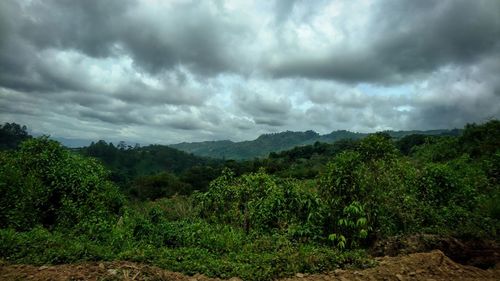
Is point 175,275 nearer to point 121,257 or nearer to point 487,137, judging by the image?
point 121,257

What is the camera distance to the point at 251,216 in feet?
36.0

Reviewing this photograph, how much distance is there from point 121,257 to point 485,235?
26.9 feet

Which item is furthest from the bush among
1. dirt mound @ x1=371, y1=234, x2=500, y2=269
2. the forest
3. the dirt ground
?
dirt mound @ x1=371, y1=234, x2=500, y2=269

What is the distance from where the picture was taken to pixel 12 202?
33.4 feet

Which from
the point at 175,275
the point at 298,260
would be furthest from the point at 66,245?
the point at 298,260

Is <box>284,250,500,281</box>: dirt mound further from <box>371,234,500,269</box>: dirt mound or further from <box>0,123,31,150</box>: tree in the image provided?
<box>0,123,31,150</box>: tree

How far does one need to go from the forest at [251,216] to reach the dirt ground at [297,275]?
279 mm

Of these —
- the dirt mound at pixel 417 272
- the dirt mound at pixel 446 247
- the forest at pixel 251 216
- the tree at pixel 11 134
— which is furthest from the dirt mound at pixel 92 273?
the tree at pixel 11 134

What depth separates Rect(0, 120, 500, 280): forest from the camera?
6938 mm

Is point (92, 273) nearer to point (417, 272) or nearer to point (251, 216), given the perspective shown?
point (251, 216)

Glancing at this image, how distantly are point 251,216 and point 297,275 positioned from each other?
4788 millimetres

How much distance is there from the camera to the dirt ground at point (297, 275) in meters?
5.99

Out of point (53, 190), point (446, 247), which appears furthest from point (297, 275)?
point (53, 190)

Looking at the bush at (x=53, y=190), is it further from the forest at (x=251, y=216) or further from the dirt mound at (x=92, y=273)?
the dirt mound at (x=92, y=273)
